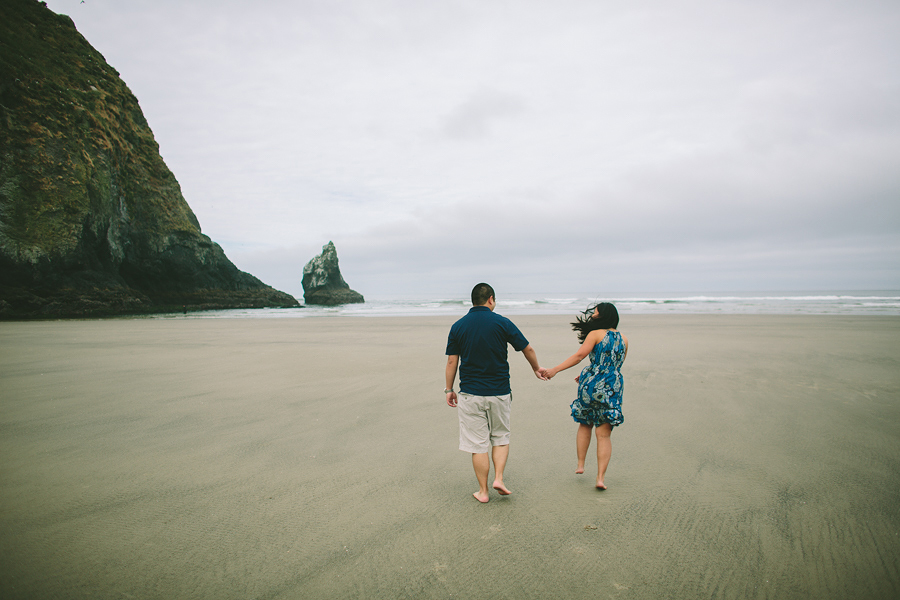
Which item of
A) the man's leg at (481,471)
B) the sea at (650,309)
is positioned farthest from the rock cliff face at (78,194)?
the man's leg at (481,471)

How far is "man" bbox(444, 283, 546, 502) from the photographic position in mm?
3354

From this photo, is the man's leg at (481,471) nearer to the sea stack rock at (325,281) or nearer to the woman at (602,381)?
the woman at (602,381)

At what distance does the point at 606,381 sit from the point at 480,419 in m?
1.17

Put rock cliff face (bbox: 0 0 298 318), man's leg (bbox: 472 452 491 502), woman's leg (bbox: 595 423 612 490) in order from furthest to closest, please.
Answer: rock cliff face (bbox: 0 0 298 318)
woman's leg (bbox: 595 423 612 490)
man's leg (bbox: 472 452 491 502)

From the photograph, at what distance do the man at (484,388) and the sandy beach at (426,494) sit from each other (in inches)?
14.8

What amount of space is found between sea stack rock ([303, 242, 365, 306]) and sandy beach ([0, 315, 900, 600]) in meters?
54.0

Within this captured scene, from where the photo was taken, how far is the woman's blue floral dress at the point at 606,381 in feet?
11.3

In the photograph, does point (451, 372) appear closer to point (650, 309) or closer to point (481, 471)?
point (481, 471)

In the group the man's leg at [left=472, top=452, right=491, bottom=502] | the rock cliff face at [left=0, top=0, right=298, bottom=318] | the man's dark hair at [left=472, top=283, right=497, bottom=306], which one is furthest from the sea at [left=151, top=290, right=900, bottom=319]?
the man's leg at [left=472, top=452, right=491, bottom=502]

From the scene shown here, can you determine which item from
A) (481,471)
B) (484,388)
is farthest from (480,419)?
(481,471)

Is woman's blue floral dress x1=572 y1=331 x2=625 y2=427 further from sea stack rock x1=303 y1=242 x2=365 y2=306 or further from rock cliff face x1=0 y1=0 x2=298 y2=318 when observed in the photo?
sea stack rock x1=303 y1=242 x2=365 y2=306

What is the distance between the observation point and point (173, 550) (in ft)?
8.64

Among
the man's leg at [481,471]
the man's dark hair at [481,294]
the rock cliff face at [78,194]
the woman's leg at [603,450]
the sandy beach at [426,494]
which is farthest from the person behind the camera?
the rock cliff face at [78,194]

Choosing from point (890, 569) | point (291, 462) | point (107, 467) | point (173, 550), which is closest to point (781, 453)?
point (890, 569)
